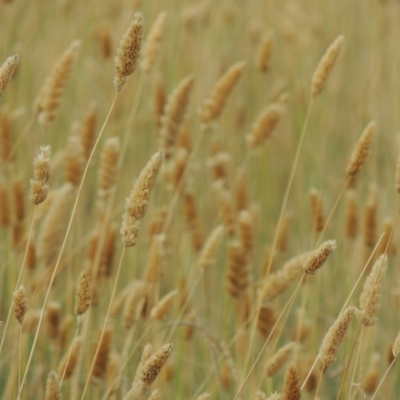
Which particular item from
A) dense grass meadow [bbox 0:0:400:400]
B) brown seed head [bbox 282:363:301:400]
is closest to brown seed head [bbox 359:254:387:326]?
dense grass meadow [bbox 0:0:400:400]

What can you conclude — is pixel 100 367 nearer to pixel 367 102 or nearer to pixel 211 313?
pixel 211 313

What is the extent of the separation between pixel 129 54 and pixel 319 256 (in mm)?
357

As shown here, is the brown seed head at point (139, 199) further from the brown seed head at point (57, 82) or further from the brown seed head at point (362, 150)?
the brown seed head at point (57, 82)

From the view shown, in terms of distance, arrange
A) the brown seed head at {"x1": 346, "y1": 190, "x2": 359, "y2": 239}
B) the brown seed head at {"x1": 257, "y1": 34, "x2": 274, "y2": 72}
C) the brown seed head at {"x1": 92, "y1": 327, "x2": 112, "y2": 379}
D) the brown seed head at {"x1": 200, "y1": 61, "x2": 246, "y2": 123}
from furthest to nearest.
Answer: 1. the brown seed head at {"x1": 257, "y1": 34, "x2": 274, "y2": 72}
2. the brown seed head at {"x1": 346, "y1": 190, "x2": 359, "y2": 239}
3. the brown seed head at {"x1": 200, "y1": 61, "x2": 246, "y2": 123}
4. the brown seed head at {"x1": 92, "y1": 327, "x2": 112, "y2": 379}

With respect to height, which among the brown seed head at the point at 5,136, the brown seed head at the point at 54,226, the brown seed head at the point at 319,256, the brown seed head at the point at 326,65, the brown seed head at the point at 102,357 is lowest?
the brown seed head at the point at 102,357

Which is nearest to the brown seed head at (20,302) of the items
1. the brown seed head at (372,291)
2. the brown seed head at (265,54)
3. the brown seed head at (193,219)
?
the brown seed head at (372,291)

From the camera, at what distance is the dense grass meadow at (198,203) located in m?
1.25

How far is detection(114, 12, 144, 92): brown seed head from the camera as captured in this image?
108 cm

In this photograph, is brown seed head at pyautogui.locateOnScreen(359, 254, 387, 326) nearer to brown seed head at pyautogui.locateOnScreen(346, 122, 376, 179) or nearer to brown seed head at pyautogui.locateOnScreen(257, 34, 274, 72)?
brown seed head at pyautogui.locateOnScreen(346, 122, 376, 179)

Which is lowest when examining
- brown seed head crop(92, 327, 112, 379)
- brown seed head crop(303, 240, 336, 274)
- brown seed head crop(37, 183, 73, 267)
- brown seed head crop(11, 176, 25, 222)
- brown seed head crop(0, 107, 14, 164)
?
brown seed head crop(92, 327, 112, 379)

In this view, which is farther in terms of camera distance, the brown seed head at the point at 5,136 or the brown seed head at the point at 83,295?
the brown seed head at the point at 5,136

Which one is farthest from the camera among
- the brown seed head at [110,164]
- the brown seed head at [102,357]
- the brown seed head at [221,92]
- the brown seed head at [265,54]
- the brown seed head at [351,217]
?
the brown seed head at [265,54]

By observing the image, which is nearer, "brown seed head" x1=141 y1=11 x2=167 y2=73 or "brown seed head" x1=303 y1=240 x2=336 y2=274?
"brown seed head" x1=303 y1=240 x2=336 y2=274

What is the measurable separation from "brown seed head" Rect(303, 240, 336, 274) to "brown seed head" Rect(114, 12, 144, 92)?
330 millimetres
